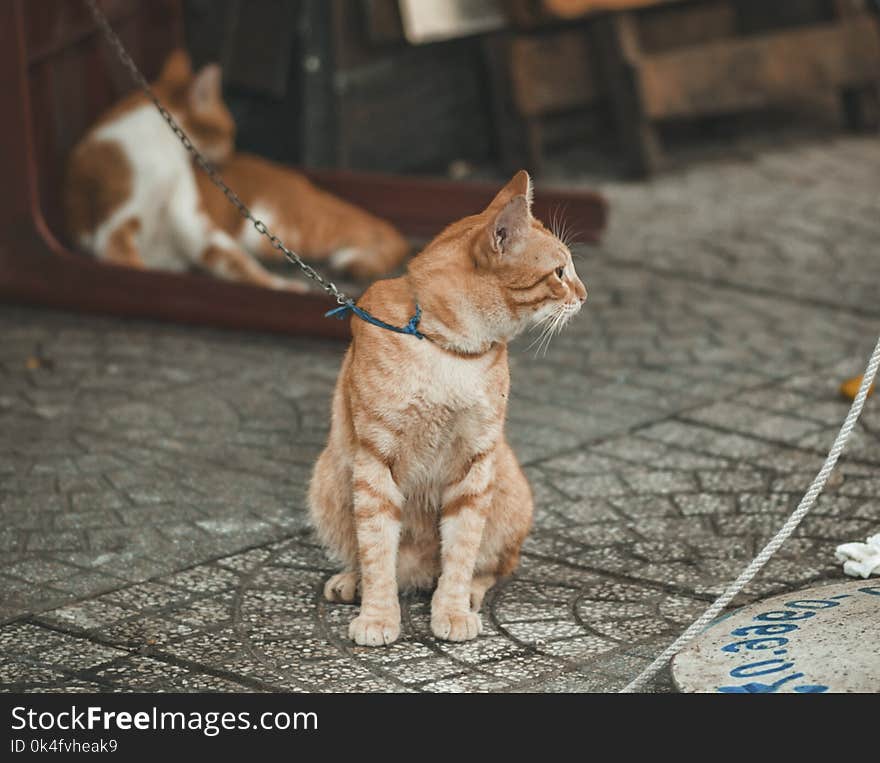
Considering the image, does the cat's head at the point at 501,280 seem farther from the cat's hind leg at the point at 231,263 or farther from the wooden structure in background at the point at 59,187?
the cat's hind leg at the point at 231,263

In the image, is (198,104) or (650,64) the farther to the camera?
(650,64)

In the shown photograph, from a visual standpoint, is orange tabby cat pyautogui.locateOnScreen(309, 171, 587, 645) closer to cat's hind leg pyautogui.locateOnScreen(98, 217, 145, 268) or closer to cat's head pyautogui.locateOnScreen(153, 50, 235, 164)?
cat's hind leg pyautogui.locateOnScreen(98, 217, 145, 268)

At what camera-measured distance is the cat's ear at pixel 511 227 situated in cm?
358

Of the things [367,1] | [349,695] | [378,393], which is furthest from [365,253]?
[349,695]

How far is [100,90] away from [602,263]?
2.79m

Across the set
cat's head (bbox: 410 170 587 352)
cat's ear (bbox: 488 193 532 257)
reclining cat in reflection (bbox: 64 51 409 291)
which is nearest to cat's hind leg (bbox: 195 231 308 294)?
reclining cat in reflection (bbox: 64 51 409 291)

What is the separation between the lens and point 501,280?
3.70 meters

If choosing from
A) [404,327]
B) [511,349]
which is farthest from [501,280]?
[511,349]

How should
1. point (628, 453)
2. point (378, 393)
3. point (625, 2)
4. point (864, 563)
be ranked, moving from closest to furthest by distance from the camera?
point (378, 393) < point (864, 563) < point (628, 453) < point (625, 2)

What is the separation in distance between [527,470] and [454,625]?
1.38 meters

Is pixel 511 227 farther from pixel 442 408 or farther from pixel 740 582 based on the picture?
pixel 740 582

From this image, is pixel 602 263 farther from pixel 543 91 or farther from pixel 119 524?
pixel 119 524

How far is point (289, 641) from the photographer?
3.90 metres

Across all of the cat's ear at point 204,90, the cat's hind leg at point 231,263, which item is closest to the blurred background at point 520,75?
the cat's ear at point 204,90
